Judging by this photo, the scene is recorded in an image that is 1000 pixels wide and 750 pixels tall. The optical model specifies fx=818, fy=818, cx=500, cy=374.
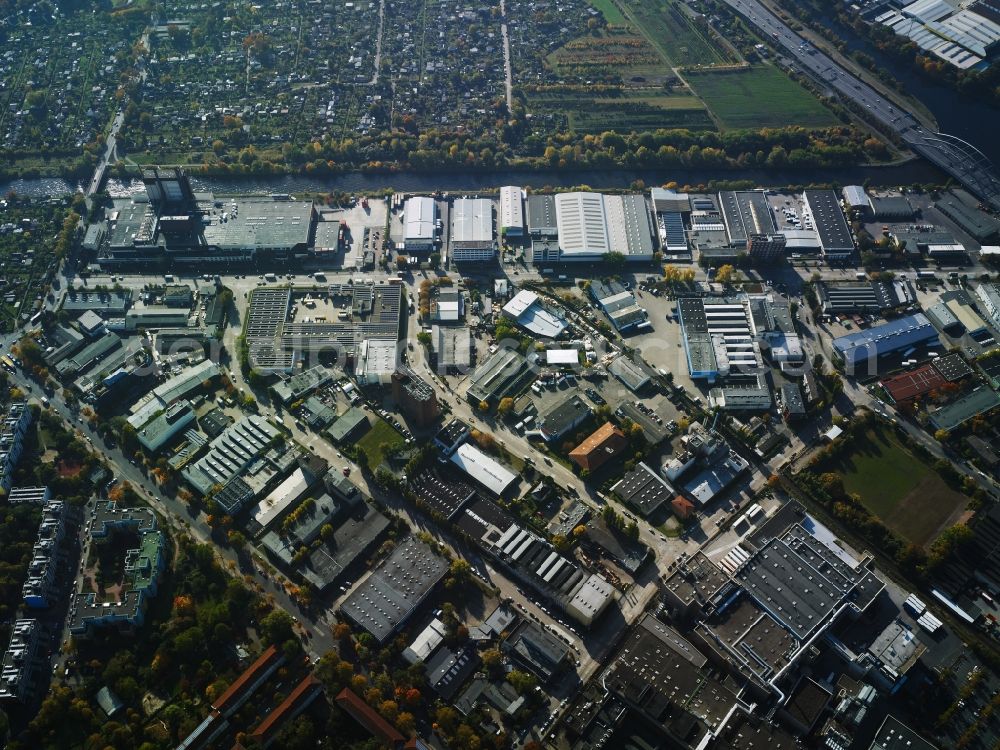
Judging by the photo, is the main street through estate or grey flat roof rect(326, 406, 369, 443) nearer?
grey flat roof rect(326, 406, 369, 443)

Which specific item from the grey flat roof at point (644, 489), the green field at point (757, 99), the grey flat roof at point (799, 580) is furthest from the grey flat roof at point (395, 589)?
the green field at point (757, 99)

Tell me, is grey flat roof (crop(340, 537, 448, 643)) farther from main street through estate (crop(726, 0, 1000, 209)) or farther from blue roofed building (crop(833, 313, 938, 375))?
main street through estate (crop(726, 0, 1000, 209))

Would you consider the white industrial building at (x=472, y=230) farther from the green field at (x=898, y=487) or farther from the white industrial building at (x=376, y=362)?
the green field at (x=898, y=487)

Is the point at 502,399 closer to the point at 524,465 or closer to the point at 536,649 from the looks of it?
the point at 524,465

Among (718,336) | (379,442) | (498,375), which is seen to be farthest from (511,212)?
(379,442)

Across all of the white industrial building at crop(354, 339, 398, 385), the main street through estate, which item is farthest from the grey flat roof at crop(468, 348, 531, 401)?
the main street through estate

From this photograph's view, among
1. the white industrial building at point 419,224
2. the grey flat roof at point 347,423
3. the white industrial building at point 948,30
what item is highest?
the white industrial building at point 948,30

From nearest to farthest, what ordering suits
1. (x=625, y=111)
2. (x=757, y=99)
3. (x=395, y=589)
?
1. (x=395, y=589)
2. (x=625, y=111)
3. (x=757, y=99)
